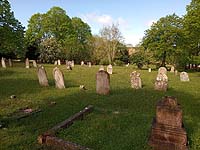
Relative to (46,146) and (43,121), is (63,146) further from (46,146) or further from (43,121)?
(43,121)

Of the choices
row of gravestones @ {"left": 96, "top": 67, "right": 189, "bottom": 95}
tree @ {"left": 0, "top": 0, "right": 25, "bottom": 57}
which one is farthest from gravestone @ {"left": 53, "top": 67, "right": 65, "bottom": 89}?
tree @ {"left": 0, "top": 0, "right": 25, "bottom": 57}

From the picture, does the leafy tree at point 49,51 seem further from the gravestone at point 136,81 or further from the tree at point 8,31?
the gravestone at point 136,81

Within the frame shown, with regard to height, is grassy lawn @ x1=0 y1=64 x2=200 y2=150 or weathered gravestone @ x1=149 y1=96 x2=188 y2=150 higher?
weathered gravestone @ x1=149 y1=96 x2=188 y2=150

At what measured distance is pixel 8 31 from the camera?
34.5 metres

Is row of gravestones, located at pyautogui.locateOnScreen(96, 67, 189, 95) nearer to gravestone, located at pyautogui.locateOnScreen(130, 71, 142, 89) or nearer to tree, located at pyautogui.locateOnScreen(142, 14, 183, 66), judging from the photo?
gravestone, located at pyautogui.locateOnScreen(130, 71, 142, 89)

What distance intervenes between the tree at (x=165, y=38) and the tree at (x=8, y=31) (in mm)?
22693

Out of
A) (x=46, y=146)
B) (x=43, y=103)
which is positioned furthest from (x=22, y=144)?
(x=43, y=103)

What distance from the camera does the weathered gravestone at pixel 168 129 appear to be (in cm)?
573

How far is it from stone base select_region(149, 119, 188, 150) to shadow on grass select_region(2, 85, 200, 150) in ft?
0.97

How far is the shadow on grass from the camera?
636 centimetres

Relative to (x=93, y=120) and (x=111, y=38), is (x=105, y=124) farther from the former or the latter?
(x=111, y=38)

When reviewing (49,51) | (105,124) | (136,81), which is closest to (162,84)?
(136,81)

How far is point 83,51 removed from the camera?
5959cm

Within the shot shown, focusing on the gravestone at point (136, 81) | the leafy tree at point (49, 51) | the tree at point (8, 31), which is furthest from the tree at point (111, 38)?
the gravestone at point (136, 81)
